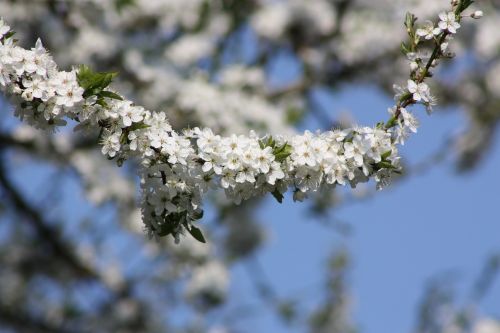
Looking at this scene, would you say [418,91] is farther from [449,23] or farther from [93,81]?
[93,81]

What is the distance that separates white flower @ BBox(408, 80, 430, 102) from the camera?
8.60 ft

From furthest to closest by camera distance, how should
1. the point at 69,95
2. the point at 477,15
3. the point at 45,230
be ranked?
the point at 45,230, the point at 477,15, the point at 69,95

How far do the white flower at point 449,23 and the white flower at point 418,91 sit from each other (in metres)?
0.20

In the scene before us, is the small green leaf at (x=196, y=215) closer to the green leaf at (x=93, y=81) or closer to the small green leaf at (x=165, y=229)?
the small green leaf at (x=165, y=229)

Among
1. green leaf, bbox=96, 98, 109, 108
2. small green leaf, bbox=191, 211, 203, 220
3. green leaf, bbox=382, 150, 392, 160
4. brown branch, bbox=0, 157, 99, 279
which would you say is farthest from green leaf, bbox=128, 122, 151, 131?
brown branch, bbox=0, 157, 99, 279

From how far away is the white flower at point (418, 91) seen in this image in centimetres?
262

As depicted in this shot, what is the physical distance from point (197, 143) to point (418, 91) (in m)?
0.72

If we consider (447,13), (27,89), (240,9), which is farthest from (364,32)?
(27,89)

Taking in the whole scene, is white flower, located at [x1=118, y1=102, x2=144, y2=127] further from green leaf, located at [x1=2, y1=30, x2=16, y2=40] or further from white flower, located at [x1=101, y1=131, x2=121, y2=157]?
green leaf, located at [x1=2, y1=30, x2=16, y2=40]

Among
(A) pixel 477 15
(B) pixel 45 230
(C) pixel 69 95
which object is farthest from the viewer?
(B) pixel 45 230

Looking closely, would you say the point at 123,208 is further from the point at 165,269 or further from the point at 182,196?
the point at 182,196

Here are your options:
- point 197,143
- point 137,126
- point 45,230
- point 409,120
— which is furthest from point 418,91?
point 45,230

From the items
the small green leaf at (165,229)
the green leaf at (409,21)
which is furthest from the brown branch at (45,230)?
the green leaf at (409,21)

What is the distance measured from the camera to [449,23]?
2.66 metres
